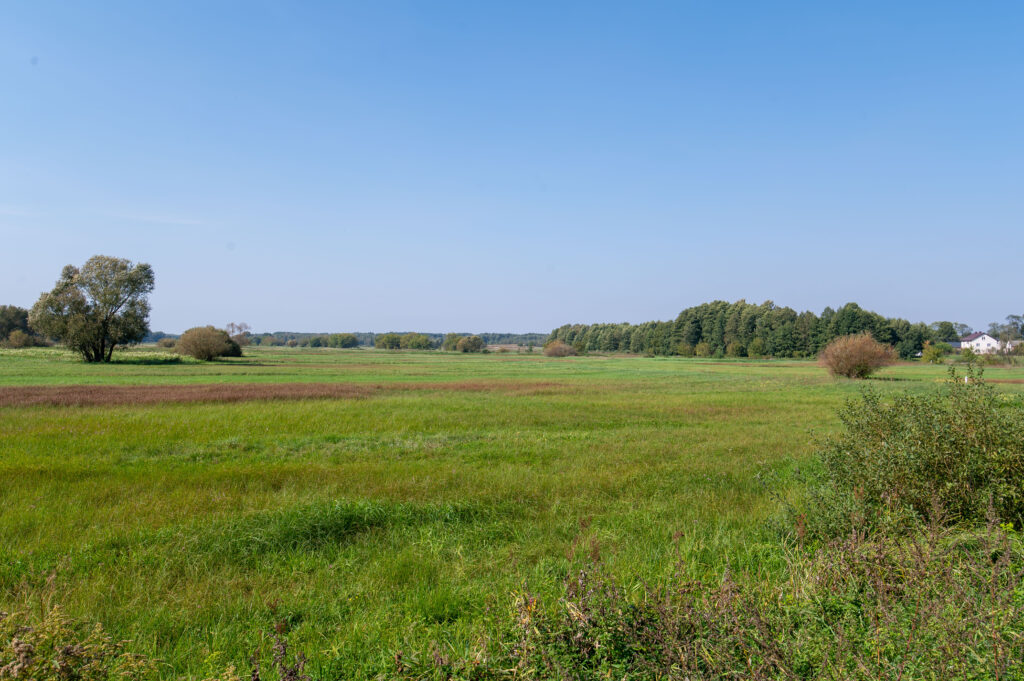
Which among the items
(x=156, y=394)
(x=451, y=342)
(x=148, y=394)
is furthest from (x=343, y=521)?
(x=451, y=342)

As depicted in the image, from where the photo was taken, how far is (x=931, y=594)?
161 inches

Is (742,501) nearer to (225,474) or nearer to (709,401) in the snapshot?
(225,474)

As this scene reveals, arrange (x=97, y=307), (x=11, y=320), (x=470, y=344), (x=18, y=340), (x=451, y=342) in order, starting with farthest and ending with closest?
(x=451, y=342), (x=470, y=344), (x=11, y=320), (x=18, y=340), (x=97, y=307)

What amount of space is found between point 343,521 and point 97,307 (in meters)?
68.4

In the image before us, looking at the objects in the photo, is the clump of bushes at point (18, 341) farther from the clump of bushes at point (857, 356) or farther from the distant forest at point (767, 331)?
the distant forest at point (767, 331)

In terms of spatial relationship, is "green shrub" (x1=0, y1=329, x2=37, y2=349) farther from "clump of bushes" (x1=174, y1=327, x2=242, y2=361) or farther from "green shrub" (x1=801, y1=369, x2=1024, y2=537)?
"green shrub" (x1=801, y1=369, x2=1024, y2=537)

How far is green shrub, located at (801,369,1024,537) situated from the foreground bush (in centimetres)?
200

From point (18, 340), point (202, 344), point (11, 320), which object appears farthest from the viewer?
point (11, 320)

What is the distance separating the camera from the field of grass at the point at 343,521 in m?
5.18

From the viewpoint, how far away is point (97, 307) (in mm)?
60219

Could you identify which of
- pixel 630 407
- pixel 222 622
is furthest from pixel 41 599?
pixel 630 407

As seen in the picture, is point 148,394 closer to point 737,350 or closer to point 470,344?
point 737,350

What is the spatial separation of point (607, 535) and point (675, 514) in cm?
176

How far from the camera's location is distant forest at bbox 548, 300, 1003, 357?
10412 centimetres
